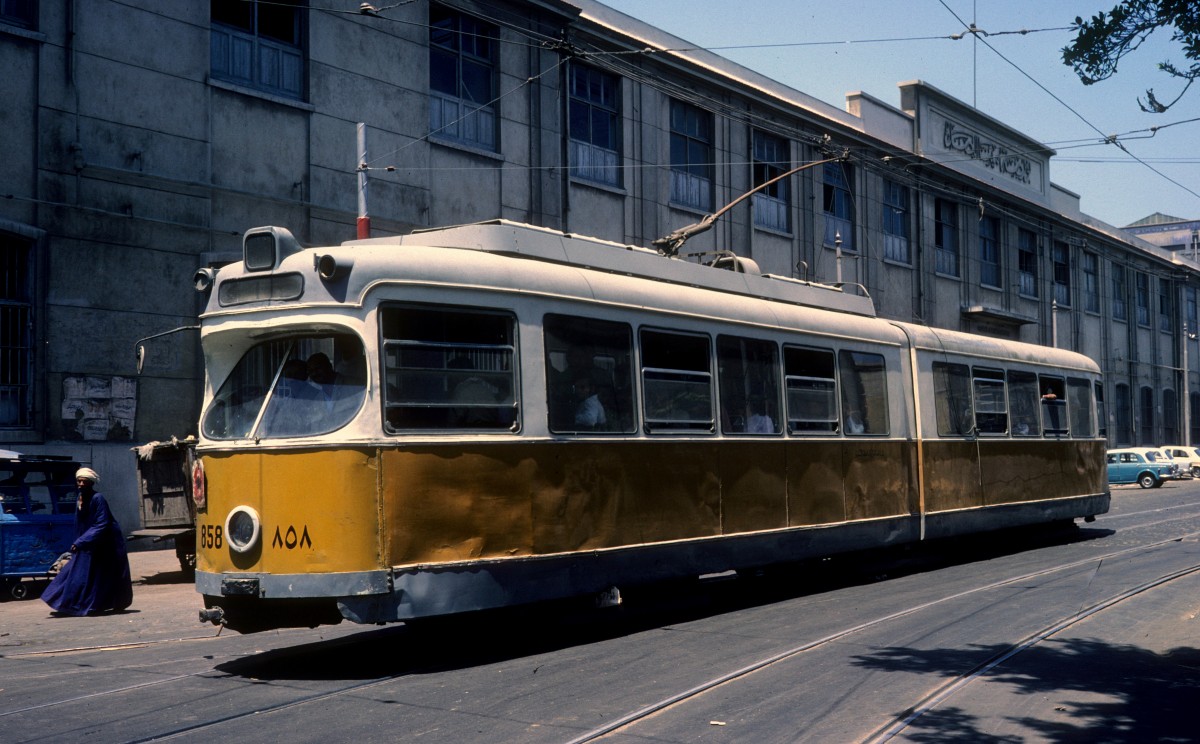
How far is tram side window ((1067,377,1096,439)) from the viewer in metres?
19.3

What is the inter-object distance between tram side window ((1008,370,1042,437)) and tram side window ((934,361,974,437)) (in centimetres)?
154

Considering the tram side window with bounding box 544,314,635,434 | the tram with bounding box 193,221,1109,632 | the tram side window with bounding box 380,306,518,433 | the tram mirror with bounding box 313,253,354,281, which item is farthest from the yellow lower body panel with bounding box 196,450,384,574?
the tram side window with bounding box 544,314,635,434

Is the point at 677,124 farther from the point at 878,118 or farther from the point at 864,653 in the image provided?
the point at 864,653

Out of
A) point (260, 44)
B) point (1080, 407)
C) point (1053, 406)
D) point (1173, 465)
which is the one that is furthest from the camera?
point (1173, 465)

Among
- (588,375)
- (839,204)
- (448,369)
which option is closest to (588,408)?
(588,375)

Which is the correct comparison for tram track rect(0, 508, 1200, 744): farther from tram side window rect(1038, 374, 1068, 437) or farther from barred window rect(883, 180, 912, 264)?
barred window rect(883, 180, 912, 264)

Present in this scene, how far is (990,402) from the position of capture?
16.9 meters

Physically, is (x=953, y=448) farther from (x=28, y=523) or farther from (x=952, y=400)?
(x=28, y=523)

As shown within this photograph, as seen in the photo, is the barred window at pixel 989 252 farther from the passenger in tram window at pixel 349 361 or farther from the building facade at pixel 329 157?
the passenger in tram window at pixel 349 361

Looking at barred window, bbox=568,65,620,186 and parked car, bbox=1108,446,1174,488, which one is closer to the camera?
barred window, bbox=568,65,620,186

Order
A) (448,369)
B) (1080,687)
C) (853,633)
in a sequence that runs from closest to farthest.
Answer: (1080,687), (448,369), (853,633)

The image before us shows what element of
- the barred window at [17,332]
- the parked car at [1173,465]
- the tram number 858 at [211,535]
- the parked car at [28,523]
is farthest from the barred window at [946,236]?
the tram number 858 at [211,535]

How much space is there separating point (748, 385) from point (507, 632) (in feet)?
11.2

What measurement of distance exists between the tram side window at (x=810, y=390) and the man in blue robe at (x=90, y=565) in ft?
23.4
